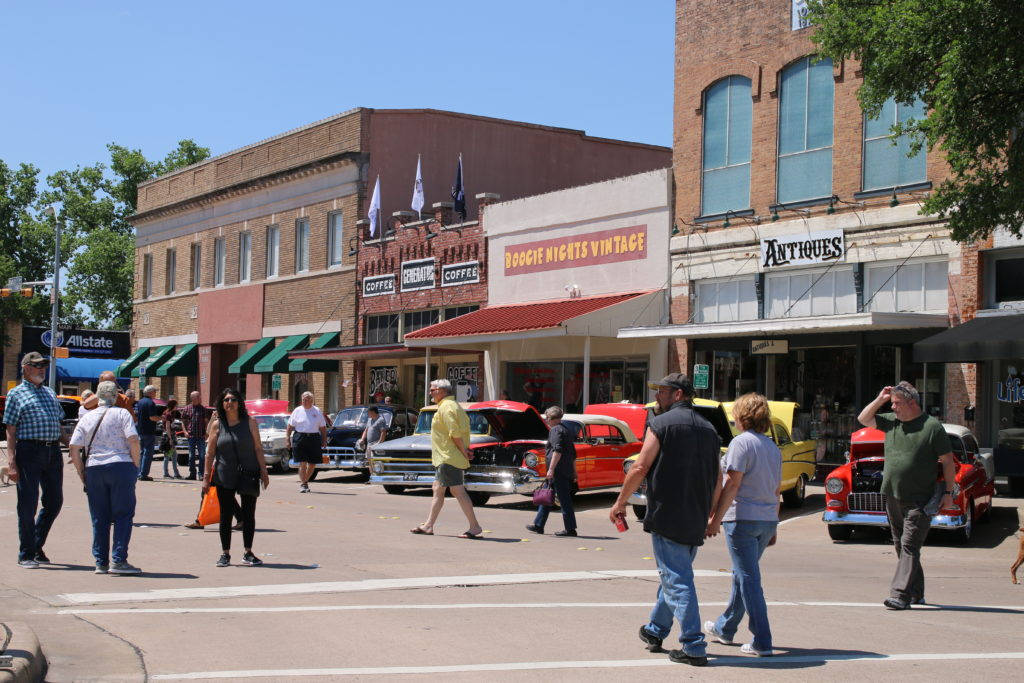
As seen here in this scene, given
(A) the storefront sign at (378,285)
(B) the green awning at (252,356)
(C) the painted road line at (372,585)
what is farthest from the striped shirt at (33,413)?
(B) the green awning at (252,356)

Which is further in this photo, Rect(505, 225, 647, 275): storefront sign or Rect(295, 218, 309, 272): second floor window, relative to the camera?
Rect(295, 218, 309, 272): second floor window

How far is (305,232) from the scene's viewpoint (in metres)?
41.5

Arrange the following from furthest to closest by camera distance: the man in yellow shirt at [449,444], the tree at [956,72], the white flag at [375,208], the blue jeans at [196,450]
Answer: the white flag at [375,208] → the blue jeans at [196,450] → the tree at [956,72] → the man in yellow shirt at [449,444]

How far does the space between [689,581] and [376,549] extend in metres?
6.64

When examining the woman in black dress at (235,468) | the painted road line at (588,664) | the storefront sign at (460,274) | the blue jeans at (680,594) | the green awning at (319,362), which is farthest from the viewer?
the green awning at (319,362)

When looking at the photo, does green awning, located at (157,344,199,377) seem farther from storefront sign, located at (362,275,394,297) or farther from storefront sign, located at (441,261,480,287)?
storefront sign, located at (441,261,480,287)

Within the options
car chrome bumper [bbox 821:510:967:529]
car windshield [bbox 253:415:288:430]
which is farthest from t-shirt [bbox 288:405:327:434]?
car chrome bumper [bbox 821:510:967:529]

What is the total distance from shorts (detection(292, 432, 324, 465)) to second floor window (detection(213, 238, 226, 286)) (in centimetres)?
2503

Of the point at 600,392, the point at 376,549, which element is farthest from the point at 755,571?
the point at 600,392

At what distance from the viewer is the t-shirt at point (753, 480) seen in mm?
8000

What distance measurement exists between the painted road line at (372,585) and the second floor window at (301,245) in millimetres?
30678

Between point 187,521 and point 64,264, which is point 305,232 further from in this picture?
point 64,264

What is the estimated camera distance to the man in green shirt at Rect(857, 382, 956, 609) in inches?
399

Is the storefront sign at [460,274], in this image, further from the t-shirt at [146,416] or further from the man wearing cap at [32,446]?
the man wearing cap at [32,446]
